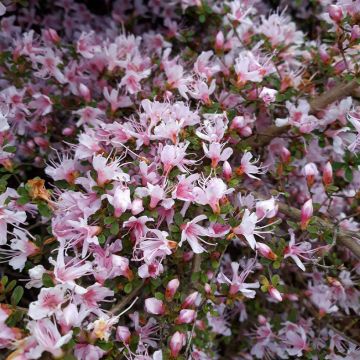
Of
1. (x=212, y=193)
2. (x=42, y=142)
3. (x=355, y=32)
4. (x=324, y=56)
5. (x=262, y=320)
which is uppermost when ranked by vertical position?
(x=355, y=32)

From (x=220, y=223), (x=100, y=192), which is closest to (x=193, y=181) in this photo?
(x=220, y=223)

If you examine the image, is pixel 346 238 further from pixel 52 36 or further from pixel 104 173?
pixel 52 36

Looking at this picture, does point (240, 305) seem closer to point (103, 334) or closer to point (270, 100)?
point (270, 100)

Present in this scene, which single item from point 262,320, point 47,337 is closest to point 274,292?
point 262,320

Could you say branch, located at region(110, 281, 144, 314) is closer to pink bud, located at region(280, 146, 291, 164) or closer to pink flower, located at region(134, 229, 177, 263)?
pink flower, located at region(134, 229, 177, 263)

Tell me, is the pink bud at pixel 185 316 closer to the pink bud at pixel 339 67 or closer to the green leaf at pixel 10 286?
the green leaf at pixel 10 286

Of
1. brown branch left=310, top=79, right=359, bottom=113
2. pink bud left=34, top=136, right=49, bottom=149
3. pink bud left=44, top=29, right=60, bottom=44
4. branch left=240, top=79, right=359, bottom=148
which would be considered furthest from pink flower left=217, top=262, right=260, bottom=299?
pink bud left=44, top=29, right=60, bottom=44

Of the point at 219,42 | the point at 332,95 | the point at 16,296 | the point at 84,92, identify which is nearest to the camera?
the point at 16,296
